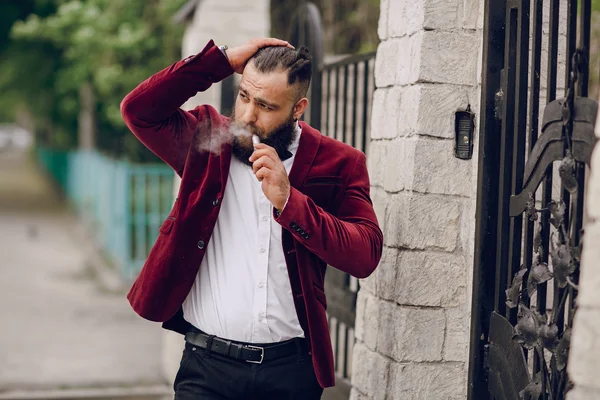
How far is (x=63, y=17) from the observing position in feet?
A: 46.3

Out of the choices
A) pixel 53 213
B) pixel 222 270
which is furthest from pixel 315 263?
pixel 53 213

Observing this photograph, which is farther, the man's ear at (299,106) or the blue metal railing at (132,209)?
the blue metal railing at (132,209)

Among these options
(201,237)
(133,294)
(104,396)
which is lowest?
(104,396)

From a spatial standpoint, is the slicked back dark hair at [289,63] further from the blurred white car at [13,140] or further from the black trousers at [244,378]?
the blurred white car at [13,140]

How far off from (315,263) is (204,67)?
0.79m

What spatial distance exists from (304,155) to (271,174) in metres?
0.38

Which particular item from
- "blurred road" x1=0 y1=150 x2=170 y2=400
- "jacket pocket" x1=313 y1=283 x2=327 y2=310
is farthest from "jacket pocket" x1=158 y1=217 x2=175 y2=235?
"blurred road" x1=0 y1=150 x2=170 y2=400

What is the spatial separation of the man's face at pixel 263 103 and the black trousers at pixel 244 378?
77 cm

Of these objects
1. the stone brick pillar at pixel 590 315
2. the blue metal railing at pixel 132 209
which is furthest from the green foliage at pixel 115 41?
the stone brick pillar at pixel 590 315

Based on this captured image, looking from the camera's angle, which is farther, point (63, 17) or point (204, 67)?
point (63, 17)

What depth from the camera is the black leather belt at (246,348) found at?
321 centimetres

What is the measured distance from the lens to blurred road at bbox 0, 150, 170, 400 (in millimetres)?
7102

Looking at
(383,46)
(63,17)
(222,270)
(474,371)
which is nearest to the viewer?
(222,270)

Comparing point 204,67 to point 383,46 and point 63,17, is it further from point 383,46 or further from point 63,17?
point 63,17
